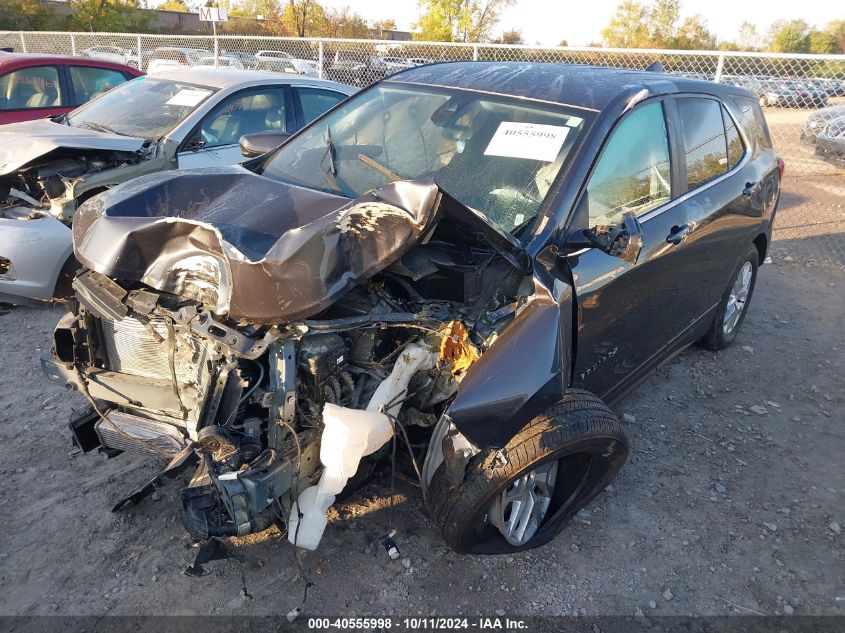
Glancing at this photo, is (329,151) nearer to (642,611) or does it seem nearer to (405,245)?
(405,245)

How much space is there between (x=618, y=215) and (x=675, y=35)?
39.9 meters

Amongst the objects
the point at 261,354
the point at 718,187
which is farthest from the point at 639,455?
the point at 261,354

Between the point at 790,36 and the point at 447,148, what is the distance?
190 feet

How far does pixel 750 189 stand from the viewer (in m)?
4.13

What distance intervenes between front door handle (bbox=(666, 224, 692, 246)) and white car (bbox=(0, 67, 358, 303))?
2.46 meters

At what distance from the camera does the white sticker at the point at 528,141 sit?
114 inches

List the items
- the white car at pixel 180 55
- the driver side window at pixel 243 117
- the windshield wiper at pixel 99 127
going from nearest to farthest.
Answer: the windshield wiper at pixel 99 127 < the driver side window at pixel 243 117 < the white car at pixel 180 55

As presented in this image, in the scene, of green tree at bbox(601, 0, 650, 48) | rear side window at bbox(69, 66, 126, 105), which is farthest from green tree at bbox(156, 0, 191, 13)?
rear side window at bbox(69, 66, 126, 105)

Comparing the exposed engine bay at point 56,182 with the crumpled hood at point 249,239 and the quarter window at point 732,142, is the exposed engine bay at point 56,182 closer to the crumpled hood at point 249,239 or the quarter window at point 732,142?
the crumpled hood at point 249,239

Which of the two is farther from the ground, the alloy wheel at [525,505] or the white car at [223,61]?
the white car at [223,61]

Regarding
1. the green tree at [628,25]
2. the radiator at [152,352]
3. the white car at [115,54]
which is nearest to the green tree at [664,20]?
the green tree at [628,25]

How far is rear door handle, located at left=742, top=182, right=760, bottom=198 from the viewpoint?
4067mm

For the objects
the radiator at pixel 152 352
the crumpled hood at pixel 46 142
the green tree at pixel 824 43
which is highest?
the green tree at pixel 824 43

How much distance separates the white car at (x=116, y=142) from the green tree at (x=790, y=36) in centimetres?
5079
